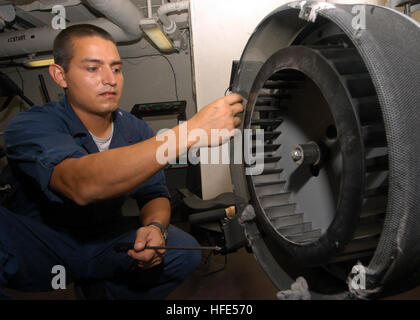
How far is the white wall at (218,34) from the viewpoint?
1.20 m

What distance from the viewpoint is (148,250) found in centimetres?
91

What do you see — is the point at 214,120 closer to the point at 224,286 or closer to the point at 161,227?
the point at 161,227

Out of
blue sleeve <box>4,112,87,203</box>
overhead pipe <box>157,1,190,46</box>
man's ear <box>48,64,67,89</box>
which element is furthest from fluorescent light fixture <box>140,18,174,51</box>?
blue sleeve <box>4,112,87,203</box>

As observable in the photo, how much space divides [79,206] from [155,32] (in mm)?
1759

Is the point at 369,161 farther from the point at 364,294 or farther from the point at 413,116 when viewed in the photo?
the point at 364,294

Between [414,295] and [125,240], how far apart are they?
1.09 meters

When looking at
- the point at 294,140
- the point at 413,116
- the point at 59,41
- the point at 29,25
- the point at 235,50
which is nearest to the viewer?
the point at 413,116

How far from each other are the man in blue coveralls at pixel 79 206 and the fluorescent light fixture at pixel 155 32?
112cm

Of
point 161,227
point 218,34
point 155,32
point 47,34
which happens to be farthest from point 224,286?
point 47,34

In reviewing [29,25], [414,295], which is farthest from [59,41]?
[29,25]

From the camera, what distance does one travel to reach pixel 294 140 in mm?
709
